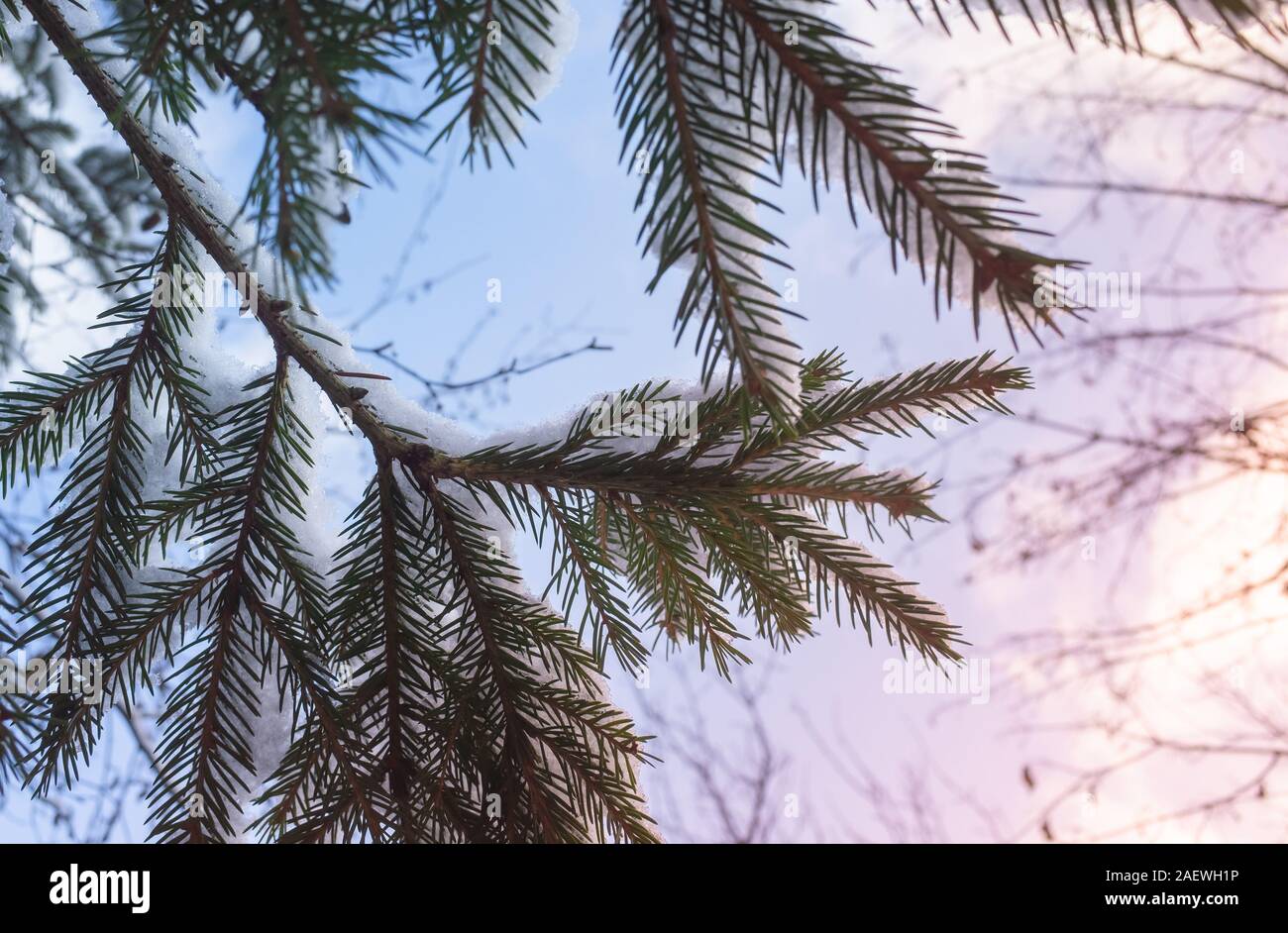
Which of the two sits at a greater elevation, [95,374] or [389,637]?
[95,374]

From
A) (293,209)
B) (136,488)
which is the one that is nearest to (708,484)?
(293,209)

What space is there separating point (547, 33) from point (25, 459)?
2.44ft

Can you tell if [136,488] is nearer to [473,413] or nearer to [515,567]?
[515,567]

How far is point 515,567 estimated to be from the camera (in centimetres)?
83

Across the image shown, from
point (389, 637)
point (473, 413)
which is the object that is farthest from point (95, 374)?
point (473, 413)

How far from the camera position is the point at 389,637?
0.76 metres

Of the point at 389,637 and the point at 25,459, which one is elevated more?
the point at 25,459
